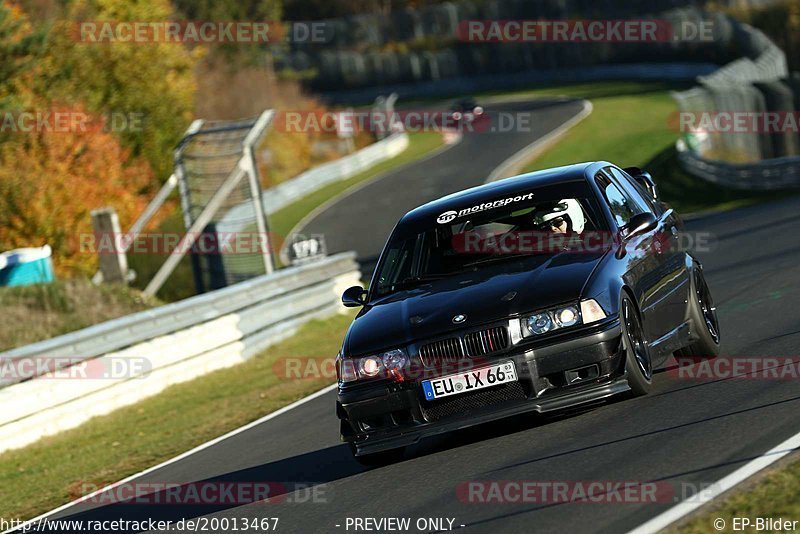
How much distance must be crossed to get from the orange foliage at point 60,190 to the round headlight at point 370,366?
73.8ft

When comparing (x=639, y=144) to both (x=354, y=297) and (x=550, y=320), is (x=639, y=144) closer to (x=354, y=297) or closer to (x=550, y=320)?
(x=354, y=297)

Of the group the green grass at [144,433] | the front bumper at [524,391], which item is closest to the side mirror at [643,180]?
the front bumper at [524,391]

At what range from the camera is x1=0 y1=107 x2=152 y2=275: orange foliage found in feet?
95.4

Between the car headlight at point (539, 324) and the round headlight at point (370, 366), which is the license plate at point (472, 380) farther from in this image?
the round headlight at point (370, 366)

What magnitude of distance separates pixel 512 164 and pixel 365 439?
3674 centimetres

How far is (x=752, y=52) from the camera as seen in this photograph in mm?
52250

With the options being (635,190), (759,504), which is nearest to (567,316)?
(759,504)

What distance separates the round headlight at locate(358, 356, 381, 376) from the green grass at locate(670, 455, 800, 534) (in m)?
2.47

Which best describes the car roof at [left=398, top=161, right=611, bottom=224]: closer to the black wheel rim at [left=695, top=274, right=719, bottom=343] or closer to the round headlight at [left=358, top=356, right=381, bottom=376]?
the black wheel rim at [left=695, top=274, right=719, bottom=343]

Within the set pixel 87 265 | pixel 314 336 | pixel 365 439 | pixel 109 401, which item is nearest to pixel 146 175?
pixel 87 265

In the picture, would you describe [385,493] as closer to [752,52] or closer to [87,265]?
[87,265]

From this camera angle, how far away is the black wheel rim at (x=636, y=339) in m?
7.85

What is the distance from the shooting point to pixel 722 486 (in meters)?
6.03

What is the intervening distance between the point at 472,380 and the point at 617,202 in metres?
2.31
